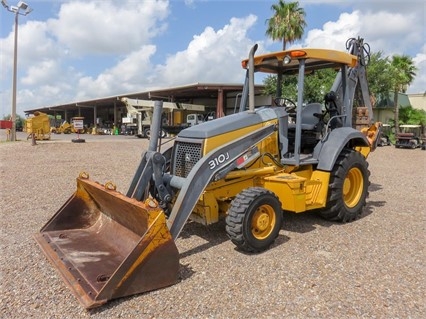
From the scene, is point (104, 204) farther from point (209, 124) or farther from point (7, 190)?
point (7, 190)

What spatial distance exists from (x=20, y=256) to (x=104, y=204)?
110cm

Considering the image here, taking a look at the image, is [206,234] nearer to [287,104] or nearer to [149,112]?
[287,104]

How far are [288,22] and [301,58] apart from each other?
25.0 metres

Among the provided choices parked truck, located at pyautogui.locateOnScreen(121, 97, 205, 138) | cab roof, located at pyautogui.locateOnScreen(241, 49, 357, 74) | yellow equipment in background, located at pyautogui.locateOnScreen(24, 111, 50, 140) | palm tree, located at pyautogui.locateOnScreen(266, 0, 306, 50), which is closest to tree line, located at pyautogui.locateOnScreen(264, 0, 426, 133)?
palm tree, located at pyautogui.locateOnScreen(266, 0, 306, 50)

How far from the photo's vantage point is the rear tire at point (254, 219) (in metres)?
4.30

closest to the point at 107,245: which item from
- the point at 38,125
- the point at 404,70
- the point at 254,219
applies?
the point at 254,219

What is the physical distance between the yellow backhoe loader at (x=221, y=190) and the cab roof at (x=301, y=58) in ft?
0.06

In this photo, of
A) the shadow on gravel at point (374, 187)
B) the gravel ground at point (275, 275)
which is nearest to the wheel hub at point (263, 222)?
the gravel ground at point (275, 275)

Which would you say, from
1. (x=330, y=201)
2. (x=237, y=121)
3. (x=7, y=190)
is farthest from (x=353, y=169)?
(x=7, y=190)

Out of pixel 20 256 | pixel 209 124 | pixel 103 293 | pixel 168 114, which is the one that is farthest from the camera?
pixel 168 114

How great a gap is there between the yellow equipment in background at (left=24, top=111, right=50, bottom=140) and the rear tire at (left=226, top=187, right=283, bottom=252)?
20982 mm

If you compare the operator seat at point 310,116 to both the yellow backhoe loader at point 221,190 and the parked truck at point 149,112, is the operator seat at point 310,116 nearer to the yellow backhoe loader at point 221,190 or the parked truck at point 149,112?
the yellow backhoe loader at point 221,190

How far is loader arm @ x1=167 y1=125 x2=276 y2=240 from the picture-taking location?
13.5 ft

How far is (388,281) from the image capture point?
383 centimetres
